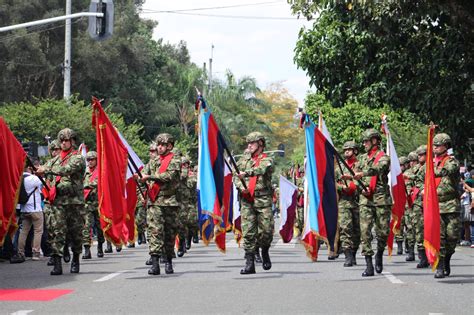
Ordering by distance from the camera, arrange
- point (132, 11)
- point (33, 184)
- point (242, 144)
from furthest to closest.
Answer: point (242, 144), point (132, 11), point (33, 184)

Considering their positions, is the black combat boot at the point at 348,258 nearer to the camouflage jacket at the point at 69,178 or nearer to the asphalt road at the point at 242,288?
the asphalt road at the point at 242,288

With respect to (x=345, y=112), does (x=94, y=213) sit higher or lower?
lower

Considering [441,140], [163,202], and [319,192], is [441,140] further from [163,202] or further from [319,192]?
[163,202]

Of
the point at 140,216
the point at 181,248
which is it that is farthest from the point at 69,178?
the point at 140,216

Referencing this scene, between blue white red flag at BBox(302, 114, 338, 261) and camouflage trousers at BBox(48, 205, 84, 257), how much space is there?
130 inches

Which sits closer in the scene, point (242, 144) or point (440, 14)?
point (440, 14)

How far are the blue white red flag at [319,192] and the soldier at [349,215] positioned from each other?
1200 mm

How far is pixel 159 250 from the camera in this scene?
1470cm

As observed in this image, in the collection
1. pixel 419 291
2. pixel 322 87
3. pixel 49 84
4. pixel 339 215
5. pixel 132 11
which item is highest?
pixel 132 11

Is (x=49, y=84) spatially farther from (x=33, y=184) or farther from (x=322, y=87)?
(x=33, y=184)

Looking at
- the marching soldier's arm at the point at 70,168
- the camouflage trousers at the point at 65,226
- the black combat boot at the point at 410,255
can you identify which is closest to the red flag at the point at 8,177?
the marching soldier's arm at the point at 70,168

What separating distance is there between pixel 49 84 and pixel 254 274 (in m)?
44.8

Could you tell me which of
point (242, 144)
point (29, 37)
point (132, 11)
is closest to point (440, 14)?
point (29, 37)

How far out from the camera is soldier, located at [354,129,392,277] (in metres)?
14.9
